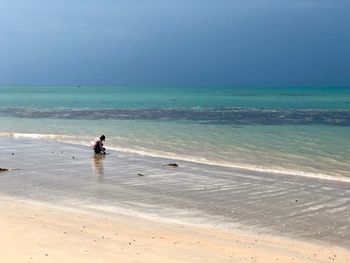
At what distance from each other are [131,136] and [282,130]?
1392cm

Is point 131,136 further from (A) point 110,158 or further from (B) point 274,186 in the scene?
(B) point 274,186

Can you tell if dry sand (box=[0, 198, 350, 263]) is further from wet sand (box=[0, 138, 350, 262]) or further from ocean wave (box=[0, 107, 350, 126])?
ocean wave (box=[0, 107, 350, 126])

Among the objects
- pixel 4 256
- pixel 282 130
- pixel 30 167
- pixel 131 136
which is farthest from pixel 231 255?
pixel 282 130

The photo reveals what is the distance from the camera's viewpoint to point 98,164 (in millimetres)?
23625

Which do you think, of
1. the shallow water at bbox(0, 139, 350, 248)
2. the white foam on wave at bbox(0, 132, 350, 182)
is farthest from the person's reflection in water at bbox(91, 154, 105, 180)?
the white foam on wave at bbox(0, 132, 350, 182)

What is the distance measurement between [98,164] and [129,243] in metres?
13.2

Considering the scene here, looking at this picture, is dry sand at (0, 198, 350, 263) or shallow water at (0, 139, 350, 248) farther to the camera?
shallow water at (0, 139, 350, 248)

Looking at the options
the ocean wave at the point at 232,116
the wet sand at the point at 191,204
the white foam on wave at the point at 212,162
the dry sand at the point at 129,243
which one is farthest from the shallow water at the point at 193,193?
the ocean wave at the point at 232,116

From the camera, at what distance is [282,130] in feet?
145

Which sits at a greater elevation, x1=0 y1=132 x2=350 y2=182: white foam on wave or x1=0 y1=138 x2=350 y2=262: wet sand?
x1=0 y1=138 x2=350 y2=262: wet sand

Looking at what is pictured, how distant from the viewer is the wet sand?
1109cm

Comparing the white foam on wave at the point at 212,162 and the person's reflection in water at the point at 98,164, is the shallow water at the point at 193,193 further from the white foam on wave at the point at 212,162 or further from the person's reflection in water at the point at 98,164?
the white foam on wave at the point at 212,162

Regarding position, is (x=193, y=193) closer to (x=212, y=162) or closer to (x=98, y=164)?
(x=98, y=164)

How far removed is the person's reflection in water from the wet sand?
53 mm
